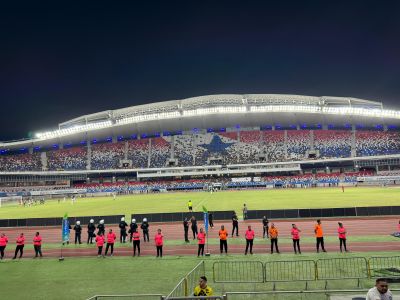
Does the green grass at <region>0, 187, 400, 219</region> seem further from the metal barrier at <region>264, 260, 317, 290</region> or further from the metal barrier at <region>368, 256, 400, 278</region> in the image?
the metal barrier at <region>368, 256, 400, 278</region>

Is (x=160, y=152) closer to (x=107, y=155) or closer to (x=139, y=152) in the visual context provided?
(x=139, y=152)

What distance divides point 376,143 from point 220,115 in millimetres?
42815

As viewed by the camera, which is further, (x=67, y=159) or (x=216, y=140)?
(x=216, y=140)

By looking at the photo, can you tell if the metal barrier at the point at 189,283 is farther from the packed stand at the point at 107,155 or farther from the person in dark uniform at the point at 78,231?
the packed stand at the point at 107,155

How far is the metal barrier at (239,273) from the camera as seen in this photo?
1188cm

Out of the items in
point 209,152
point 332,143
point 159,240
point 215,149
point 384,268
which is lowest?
point 384,268

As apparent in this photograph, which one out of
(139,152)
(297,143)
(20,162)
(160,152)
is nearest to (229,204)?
(297,143)

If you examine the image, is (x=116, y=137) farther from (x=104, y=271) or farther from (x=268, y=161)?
(x=104, y=271)

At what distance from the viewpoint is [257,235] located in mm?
22344

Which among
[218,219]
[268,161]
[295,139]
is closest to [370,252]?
[218,219]

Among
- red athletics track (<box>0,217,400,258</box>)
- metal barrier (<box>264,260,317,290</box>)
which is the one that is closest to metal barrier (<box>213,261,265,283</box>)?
metal barrier (<box>264,260,317,290</box>)

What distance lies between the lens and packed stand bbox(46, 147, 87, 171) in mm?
96125

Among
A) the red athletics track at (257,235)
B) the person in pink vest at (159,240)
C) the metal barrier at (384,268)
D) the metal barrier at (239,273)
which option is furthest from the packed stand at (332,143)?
the metal barrier at (239,273)

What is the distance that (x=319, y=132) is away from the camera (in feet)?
→ 322
